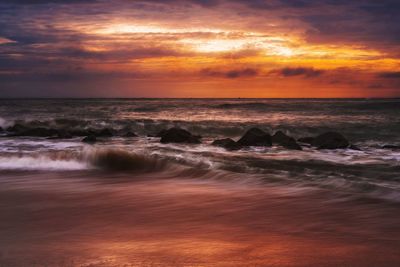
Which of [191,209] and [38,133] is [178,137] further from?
[191,209]

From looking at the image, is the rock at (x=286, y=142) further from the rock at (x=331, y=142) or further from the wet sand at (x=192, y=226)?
the wet sand at (x=192, y=226)

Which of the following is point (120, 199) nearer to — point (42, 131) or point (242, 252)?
point (242, 252)

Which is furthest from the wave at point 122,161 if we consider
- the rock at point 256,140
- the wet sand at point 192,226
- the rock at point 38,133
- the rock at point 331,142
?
the rock at point 38,133

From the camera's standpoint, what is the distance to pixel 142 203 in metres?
6.49

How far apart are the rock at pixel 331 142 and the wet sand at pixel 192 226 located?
7934 millimetres

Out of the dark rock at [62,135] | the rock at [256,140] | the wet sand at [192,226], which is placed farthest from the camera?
the dark rock at [62,135]

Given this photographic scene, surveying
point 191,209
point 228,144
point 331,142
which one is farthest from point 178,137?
point 191,209

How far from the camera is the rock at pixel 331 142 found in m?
15.2

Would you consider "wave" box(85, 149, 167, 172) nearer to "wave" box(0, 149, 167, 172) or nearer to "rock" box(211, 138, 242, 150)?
"wave" box(0, 149, 167, 172)

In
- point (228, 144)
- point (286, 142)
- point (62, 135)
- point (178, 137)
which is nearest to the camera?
point (228, 144)

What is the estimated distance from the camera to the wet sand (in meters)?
4.05

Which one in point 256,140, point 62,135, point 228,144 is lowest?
point 62,135

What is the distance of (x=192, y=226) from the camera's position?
17.0 ft

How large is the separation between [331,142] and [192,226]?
11156mm
